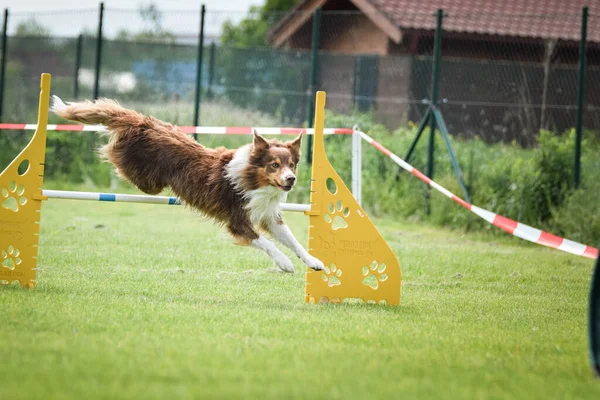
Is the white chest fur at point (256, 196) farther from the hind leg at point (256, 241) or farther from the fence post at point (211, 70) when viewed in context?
the fence post at point (211, 70)

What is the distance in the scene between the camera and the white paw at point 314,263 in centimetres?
627

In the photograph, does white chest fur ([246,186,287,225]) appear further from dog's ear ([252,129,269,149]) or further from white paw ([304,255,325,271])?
white paw ([304,255,325,271])

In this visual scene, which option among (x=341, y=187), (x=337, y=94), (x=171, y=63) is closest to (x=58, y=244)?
(x=341, y=187)

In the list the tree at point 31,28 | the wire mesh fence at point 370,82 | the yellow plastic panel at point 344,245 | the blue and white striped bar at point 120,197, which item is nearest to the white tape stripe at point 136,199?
the blue and white striped bar at point 120,197

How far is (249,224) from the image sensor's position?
680cm

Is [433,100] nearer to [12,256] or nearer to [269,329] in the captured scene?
[12,256]

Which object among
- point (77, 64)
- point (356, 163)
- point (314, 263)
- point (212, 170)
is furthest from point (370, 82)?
point (314, 263)

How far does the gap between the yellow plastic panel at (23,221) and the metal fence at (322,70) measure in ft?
23.3

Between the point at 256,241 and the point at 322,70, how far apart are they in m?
7.76

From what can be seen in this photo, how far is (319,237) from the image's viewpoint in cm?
647

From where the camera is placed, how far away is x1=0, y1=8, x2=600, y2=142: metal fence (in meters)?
13.1

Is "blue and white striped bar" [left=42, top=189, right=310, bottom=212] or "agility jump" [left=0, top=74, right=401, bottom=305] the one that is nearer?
"agility jump" [left=0, top=74, right=401, bottom=305]

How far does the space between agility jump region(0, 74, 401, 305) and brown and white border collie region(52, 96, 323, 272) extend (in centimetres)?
20

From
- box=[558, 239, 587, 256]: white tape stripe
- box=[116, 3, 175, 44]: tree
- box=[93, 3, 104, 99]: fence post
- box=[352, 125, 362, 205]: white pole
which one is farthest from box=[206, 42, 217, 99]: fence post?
box=[558, 239, 587, 256]: white tape stripe
